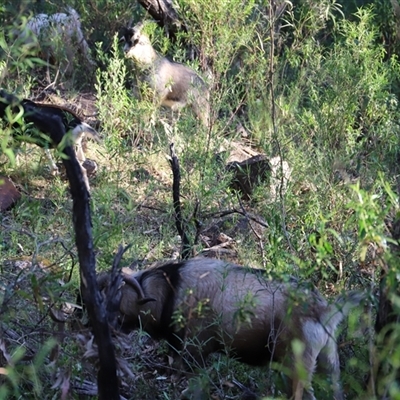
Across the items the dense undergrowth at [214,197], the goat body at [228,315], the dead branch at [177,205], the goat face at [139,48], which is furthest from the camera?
the goat face at [139,48]

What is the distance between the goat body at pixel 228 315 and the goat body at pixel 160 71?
5438 mm

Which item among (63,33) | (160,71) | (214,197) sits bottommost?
(214,197)

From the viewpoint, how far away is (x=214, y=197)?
7430 millimetres

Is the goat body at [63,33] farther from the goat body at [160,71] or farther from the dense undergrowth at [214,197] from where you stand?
the goat body at [160,71]

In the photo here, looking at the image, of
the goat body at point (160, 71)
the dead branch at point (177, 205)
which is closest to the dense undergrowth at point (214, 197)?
the dead branch at point (177, 205)

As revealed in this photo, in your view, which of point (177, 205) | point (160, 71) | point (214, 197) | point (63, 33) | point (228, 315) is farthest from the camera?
point (63, 33)

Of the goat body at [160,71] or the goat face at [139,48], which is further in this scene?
the goat face at [139,48]

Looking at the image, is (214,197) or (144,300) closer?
(144,300)

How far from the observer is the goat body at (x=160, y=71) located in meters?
10.7

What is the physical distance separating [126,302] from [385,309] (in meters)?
1.99

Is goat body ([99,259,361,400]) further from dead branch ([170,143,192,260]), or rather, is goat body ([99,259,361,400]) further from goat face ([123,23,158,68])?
goat face ([123,23,158,68])

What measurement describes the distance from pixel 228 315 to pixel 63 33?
25.2ft

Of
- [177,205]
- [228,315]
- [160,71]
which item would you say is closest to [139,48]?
[160,71]

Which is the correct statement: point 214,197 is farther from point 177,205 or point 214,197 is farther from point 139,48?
point 139,48
